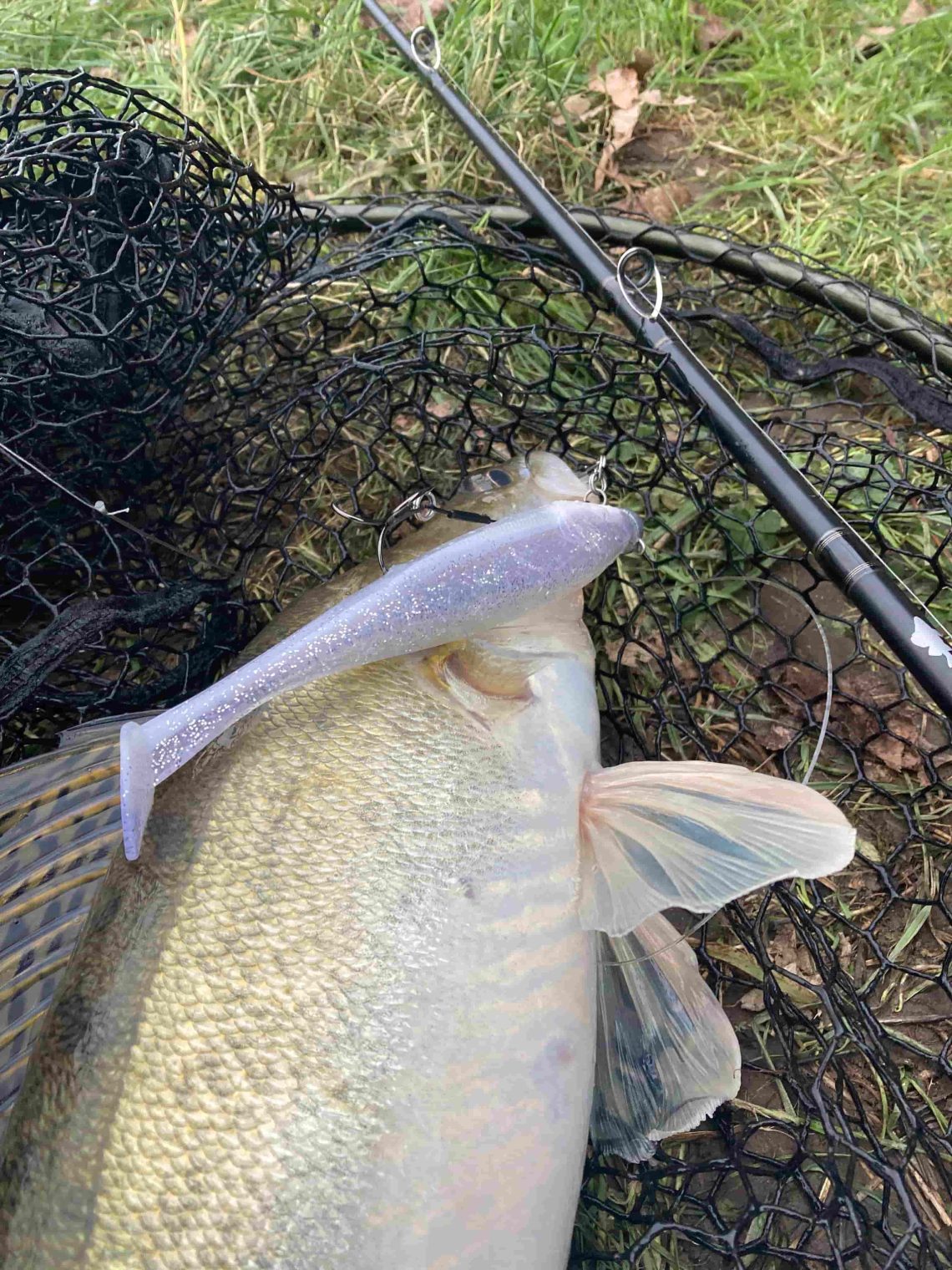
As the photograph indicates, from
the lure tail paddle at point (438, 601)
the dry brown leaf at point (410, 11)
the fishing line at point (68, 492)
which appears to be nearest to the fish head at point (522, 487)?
the lure tail paddle at point (438, 601)

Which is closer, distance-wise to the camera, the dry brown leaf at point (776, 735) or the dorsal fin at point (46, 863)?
the dorsal fin at point (46, 863)

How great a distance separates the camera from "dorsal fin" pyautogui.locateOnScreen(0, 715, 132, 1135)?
1.57 m

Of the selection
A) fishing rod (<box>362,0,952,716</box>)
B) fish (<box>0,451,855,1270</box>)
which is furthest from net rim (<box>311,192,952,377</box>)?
fish (<box>0,451,855,1270</box>)

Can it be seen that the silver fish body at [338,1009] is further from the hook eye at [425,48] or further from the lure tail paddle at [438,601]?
the hook eye at [425,48]

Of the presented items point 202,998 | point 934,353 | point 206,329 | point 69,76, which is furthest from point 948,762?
point 69,76

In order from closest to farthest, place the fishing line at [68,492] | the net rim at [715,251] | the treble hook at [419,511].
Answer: the treble hook at [419,511], the fishing line at [68,492], the net rim at [715,251]

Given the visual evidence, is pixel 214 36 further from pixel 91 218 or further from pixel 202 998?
pixel 202 998

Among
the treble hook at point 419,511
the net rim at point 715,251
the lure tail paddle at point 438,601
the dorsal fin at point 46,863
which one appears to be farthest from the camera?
the net rim at point 715,251

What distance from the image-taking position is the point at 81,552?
2229 mm

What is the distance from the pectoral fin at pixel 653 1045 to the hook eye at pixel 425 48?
2.43 meters

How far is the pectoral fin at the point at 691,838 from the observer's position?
1419 millimetres

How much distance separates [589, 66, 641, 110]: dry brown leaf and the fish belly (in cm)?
233

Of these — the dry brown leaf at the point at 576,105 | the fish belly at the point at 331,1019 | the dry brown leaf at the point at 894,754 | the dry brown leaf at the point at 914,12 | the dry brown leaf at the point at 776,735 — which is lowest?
the dry brown leaf at the point at 894,754

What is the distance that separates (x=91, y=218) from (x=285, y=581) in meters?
0.93
